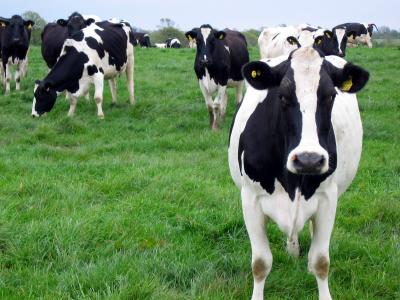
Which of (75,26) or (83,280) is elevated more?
(75,26)

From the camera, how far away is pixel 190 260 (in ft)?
14.4

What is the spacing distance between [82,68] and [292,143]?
884cm

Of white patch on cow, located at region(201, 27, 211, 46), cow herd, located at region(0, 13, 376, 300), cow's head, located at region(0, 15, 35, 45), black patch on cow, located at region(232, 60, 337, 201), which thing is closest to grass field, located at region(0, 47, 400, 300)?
cow herd, located at region(0, 13, 376, 300)

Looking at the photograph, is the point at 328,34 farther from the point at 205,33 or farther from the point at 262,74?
the point at 262,74

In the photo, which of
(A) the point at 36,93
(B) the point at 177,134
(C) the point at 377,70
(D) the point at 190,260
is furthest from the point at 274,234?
(C) the point at 377,70

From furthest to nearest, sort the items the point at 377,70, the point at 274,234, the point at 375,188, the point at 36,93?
1. the point at 377,70
2. the point at 36,93
3. the point at 375,188
4. the point at 274,234

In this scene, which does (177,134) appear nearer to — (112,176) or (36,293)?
(112,176)

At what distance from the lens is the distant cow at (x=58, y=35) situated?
→ 1404cm

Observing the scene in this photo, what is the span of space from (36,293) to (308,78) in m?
2.32

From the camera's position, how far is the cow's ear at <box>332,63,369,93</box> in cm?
351

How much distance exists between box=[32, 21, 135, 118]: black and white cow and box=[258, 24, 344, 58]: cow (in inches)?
151

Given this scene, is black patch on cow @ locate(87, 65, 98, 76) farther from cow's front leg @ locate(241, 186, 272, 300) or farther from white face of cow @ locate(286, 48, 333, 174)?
white face of cow @ locate(286, 48, 333, 174)

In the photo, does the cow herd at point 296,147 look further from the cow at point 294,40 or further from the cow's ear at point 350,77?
the cow at point 294,40

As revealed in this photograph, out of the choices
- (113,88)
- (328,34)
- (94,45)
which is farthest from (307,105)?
(113,88)
